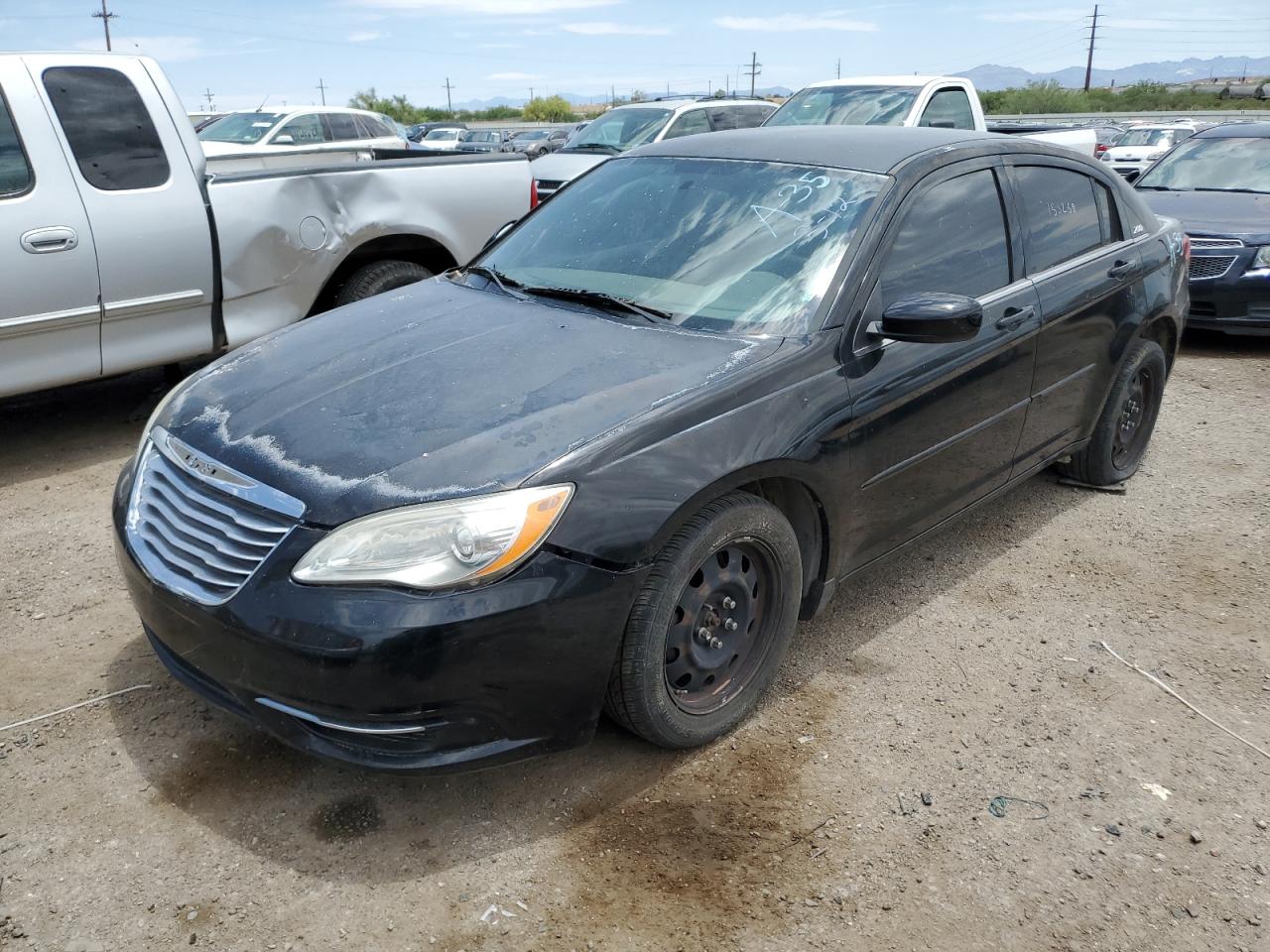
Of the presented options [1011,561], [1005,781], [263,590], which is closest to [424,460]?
[263,590]

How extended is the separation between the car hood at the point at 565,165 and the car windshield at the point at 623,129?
0.47 metres

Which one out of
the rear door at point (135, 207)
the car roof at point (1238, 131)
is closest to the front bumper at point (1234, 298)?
the car roof at point (1238, 131)

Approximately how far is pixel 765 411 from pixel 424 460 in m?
0.98

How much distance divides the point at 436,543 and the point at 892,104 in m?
9.01

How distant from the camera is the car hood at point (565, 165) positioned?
11.5m

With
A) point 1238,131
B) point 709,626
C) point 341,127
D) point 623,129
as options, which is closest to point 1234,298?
point 1238,131

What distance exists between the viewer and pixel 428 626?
237cm

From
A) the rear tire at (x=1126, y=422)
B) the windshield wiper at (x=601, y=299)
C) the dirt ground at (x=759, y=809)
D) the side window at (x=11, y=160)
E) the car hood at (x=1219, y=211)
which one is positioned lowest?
the dirt ground at (x=759, y=809)

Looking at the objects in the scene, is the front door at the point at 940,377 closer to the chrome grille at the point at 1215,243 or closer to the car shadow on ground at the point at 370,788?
the car shadow on ground at the point at 370,788

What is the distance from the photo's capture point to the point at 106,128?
17.2ft

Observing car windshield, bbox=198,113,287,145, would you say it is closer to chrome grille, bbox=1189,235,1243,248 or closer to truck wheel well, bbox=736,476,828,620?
chrome grille, bbox=1189,235,1243,248

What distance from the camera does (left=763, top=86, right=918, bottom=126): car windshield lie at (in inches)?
394

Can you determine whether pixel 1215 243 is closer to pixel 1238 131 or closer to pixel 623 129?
pixel 1238 131

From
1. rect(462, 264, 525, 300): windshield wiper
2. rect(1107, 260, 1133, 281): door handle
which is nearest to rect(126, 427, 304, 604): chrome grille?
rect(462, 264, 525, 300): windshield wiper
